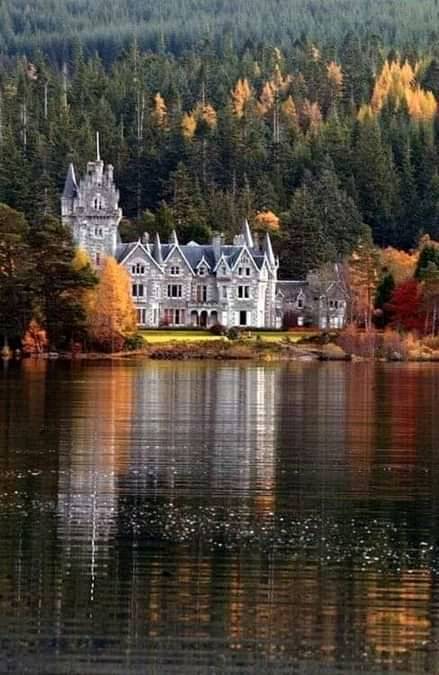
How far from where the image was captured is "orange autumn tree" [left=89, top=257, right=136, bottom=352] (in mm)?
113875

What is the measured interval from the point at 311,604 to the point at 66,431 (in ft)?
87.9

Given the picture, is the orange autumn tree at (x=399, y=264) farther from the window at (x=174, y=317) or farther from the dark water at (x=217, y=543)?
the dark water at (x=217, y=543)

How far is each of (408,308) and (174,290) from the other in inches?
1000

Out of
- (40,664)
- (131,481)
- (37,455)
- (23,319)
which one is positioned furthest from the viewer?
(23,319)

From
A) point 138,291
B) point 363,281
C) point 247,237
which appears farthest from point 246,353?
point 247,237

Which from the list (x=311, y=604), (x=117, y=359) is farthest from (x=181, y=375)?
(x=311, y=604)

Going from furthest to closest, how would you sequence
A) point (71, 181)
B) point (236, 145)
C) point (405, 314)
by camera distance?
point (236, 145) < point (71, 181) < point (405, 314)

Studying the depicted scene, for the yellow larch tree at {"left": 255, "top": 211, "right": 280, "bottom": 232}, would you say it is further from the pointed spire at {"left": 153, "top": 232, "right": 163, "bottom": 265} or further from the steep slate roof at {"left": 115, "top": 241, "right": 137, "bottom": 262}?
the steep slate roof at {"left": 115, "top": 241, "right": 137, "bottom": 262}

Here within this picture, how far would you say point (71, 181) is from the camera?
15238 centimetres

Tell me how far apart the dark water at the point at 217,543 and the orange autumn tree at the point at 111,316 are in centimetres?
5304

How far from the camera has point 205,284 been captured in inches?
5748

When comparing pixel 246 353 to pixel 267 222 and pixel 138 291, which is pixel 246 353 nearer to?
pixel 138 291

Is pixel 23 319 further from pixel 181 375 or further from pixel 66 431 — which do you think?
pixel 66 431

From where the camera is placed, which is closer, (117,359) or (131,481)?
(131,481)
